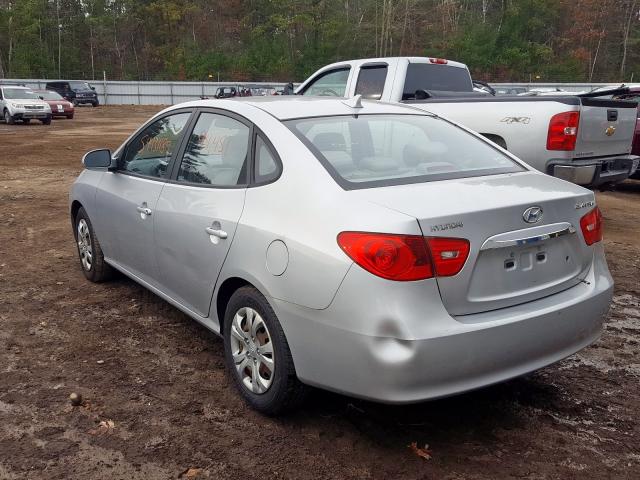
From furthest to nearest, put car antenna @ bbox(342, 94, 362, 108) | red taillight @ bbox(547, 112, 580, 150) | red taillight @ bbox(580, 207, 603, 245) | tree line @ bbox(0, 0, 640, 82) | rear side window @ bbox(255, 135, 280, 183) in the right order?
tree line @ bbox(0, 0, 640, 82) < red taillight @ bbox(547, 112, 580, 150) < car antenna @ bbox(342, 94, 362, 108) < rear side window @ bbox(255, 135, 280, 183) < red taillight @ bbox(580, 207, 603, 245)

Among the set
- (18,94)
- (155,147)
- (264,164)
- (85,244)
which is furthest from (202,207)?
(18,94)

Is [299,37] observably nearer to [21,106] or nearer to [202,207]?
[21,106]

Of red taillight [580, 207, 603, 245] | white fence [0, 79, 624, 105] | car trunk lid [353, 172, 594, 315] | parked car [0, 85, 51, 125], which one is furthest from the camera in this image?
white fence [0, 79, 624, 105]

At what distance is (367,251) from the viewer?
2711mm

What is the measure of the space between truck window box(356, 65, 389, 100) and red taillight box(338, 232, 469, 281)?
5897 mm

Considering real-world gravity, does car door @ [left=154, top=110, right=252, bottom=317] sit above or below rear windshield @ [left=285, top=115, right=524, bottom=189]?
below

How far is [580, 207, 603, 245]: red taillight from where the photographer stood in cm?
322

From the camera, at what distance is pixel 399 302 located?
2666 mm

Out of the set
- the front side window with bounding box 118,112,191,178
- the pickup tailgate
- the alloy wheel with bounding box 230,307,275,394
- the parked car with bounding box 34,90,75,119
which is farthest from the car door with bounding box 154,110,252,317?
the parked car with bounding box 34,90,75,119

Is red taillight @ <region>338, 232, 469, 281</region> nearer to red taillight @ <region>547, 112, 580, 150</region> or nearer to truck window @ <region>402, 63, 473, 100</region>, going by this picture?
red taillight @ <region>547, 112, 580, 150</region>

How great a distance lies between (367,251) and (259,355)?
3.12ft

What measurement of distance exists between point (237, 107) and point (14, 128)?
23551 millimetres

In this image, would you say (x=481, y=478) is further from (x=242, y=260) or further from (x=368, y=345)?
(x=242, y=260)

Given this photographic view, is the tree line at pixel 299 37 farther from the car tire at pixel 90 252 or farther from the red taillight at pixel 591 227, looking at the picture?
the red taillight at pixel 591 227
